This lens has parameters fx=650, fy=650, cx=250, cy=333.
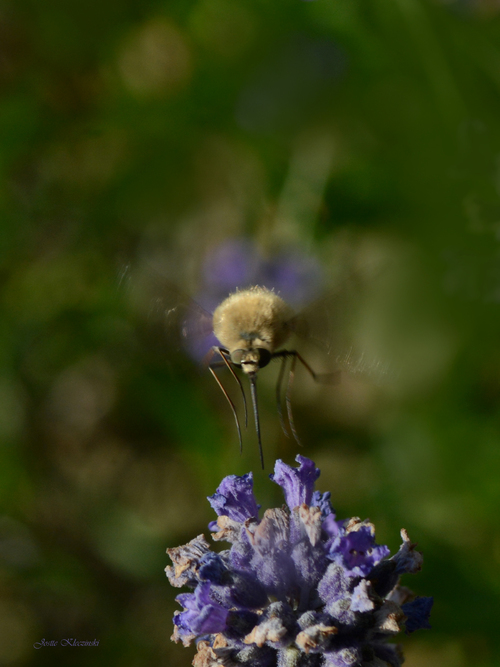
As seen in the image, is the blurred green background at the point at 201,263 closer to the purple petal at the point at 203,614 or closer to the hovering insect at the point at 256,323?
the hovering insect at the point at 256,323

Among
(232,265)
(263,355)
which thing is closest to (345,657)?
(263,355)

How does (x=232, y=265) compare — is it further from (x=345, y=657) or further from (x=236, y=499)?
(x=345, y=657)

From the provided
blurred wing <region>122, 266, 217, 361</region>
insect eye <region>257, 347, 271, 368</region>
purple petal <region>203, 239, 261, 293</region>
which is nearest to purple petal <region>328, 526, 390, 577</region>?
insect eye <region>257, 347, 271, 368</region>

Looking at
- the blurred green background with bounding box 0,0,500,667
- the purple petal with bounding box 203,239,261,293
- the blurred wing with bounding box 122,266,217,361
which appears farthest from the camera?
the purple petal with bounding box 203,239,261,293

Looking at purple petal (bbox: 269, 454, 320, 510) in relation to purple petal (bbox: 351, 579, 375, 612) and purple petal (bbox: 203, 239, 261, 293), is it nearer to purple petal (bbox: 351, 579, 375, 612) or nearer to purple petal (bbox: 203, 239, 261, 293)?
purple petal (bbox: 351, 579, 375, 612)

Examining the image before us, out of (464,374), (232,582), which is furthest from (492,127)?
(232,582)

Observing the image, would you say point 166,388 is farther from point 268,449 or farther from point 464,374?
point 464,374

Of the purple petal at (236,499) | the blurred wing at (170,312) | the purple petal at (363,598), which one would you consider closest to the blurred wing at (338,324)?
the blurred wing at (170,312)

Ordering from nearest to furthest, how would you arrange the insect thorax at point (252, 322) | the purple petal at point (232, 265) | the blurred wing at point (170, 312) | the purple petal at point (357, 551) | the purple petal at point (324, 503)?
the purple petal at point (357, 551)
the purple petal at point (324, 503)
the insect thorax at point (252, 322)
the blurred wing at point (170, 312)
the purple petal at point (232, 265)
